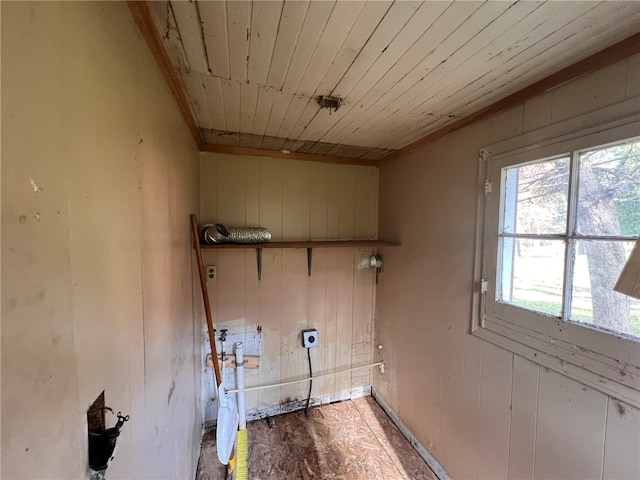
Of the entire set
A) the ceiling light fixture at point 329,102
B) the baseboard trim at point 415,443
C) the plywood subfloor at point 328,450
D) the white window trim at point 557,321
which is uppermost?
the ceiling light fixture at point 329,102

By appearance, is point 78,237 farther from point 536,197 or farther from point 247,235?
point 536,197

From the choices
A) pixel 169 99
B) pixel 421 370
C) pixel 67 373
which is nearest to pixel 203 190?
pixel 169 99

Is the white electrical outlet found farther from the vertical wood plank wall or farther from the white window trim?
the white window trim

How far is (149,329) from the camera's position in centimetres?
88

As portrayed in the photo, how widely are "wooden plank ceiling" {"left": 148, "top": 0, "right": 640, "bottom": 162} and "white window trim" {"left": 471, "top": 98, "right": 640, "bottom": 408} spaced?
253 millimetres

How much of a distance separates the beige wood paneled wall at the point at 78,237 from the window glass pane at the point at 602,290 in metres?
1.53

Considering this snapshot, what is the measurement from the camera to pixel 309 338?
2326 millimetres

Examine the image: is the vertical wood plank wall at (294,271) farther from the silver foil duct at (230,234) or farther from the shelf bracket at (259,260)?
the silver foil duct at (230,234)

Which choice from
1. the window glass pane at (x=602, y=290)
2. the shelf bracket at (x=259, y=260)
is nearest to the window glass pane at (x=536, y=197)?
the window glass pane at (x=602, y=290)

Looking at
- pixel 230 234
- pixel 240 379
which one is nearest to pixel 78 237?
pixel 230 234

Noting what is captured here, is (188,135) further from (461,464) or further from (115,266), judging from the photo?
(461,464)

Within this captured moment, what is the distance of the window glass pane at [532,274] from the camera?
3.69ft

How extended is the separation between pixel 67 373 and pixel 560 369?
61.9 inches

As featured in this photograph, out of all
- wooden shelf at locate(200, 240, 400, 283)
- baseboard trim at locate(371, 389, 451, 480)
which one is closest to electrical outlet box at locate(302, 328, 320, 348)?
wooden shelf at locate(200, 240, 400, 283)
